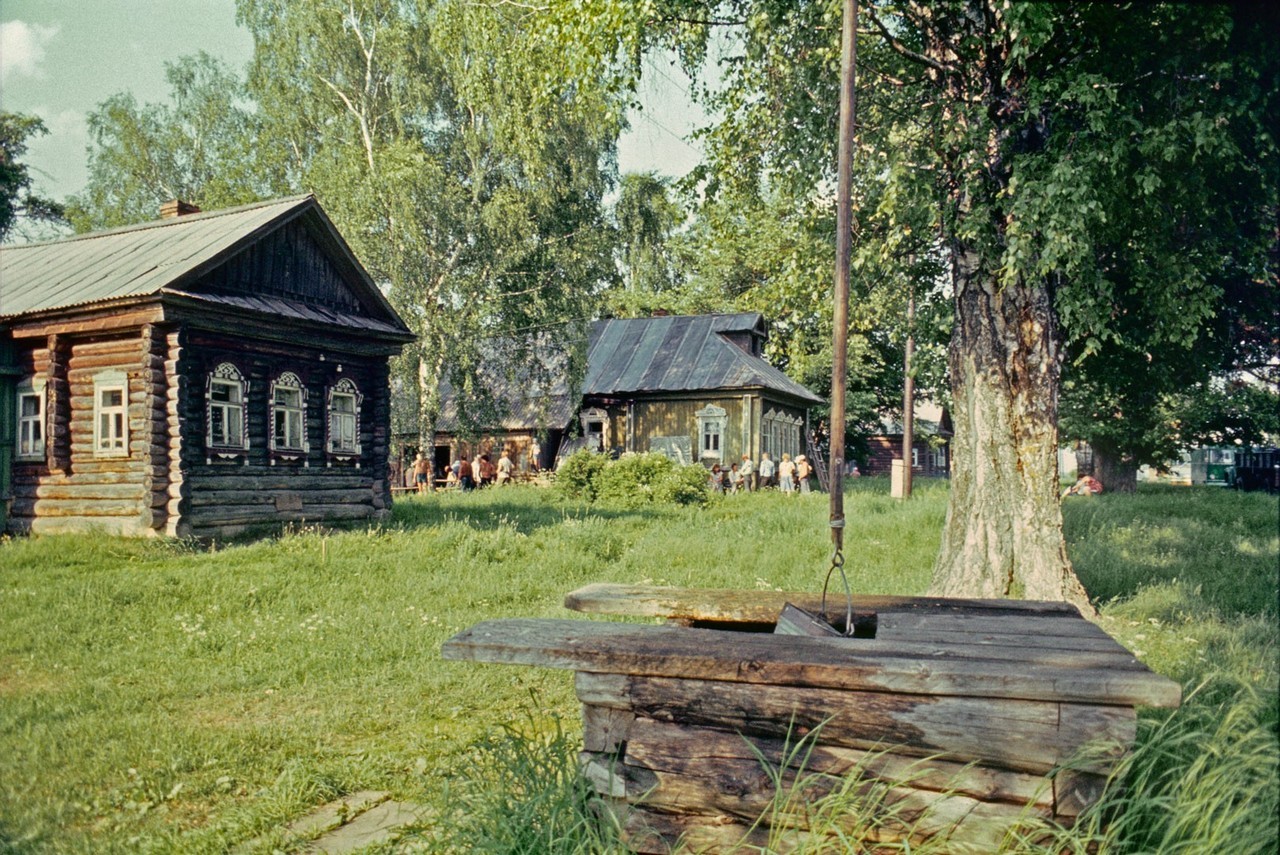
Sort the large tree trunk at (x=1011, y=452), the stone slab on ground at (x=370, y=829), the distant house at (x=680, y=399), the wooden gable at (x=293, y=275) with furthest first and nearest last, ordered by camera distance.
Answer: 1. the distant house at (x=680, y=399)
2. the large tree trunk at (x=1011, y=452)
3. the wooden gable at (x=293, y=275)
4. the stone slab on ground at (x=370, y=829)

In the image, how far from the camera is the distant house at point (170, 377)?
392 cm

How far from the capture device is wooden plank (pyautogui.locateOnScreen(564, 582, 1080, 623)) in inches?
134

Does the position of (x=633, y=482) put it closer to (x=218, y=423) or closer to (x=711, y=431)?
(x=218, y=423)

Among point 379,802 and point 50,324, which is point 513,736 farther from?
point 50,324

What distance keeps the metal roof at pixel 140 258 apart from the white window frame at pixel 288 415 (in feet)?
1.99

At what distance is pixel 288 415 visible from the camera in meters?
6.45

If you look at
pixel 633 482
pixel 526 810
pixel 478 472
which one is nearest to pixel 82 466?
pixel 526 810

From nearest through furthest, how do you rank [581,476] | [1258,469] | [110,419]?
[110,419] → [1258,469] → [581,476]

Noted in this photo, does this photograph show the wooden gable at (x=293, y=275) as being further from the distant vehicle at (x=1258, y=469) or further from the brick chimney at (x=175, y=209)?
the distant vehicle at (x=1258, y=469)

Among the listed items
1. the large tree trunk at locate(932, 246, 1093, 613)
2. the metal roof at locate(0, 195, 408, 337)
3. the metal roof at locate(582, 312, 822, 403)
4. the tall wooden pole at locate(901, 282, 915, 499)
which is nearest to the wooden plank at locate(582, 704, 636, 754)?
the metal roof at locate(0, 195, 408, 337)

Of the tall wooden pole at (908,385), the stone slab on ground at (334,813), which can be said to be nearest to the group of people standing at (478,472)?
the tall wooden pole at (908,385)

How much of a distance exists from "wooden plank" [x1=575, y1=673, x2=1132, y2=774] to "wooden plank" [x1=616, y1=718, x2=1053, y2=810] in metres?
0.02

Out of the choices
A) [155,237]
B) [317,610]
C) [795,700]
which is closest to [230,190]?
[155,237]

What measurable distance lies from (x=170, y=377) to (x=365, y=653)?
1899 mm
